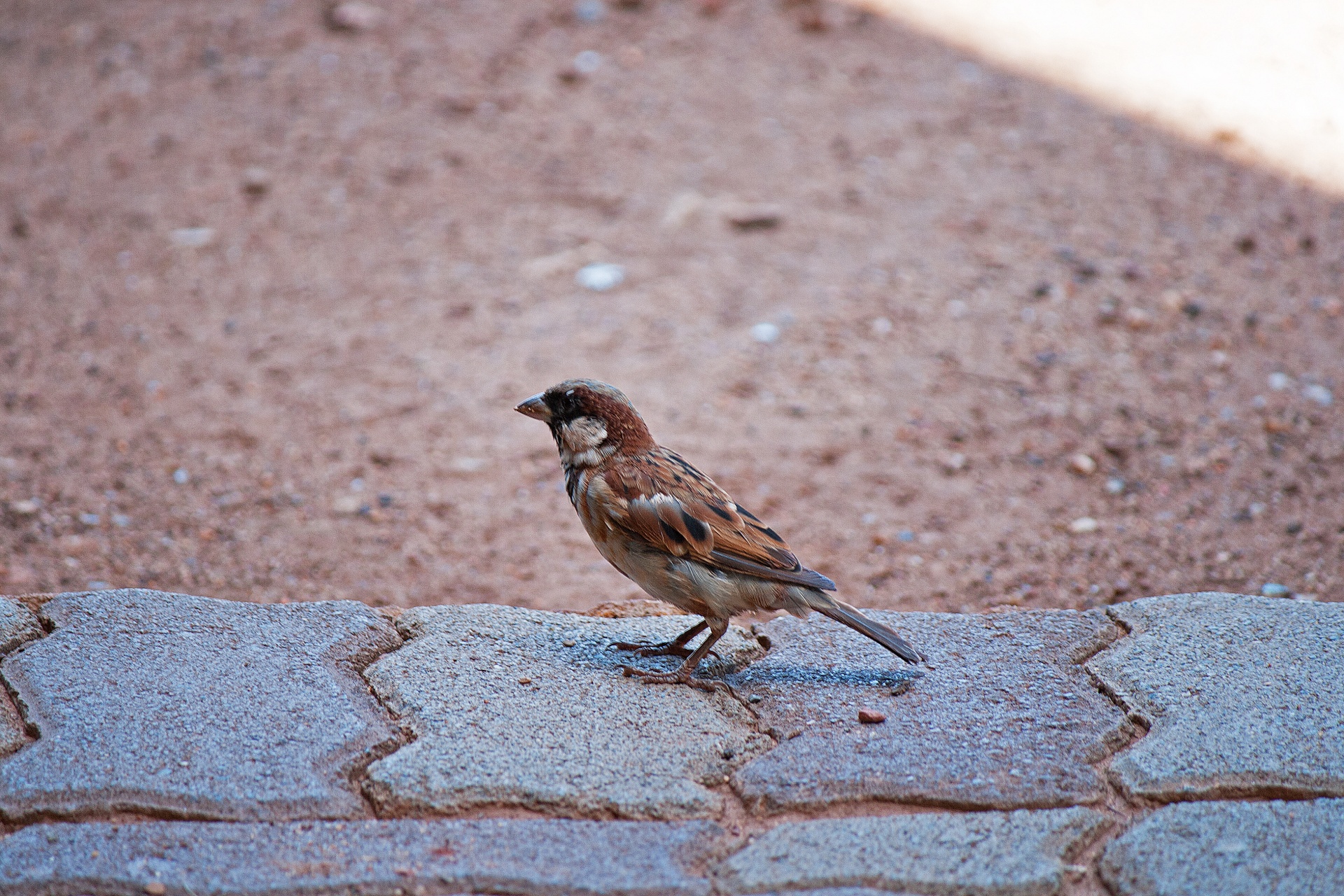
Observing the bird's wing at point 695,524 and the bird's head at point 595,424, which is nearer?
the bird's wing at point 695,524

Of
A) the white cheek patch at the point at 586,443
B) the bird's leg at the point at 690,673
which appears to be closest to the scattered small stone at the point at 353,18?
the white cheek patch at the point at 586,443

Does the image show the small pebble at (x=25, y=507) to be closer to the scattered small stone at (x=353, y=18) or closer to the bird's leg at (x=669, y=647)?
the bird's leg at (x=669, y=647)

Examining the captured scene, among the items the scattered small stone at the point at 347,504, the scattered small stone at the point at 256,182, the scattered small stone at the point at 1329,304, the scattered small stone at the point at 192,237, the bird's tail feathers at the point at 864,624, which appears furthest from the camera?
the scattered small stone at the point at 256,182

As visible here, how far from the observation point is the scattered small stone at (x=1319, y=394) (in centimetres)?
488

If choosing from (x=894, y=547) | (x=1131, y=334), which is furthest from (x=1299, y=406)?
(x=894, y=547)

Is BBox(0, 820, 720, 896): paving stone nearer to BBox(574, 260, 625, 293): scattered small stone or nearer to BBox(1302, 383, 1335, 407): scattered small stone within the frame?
BBox(1302, 383, 1335, 407): scattered small stone

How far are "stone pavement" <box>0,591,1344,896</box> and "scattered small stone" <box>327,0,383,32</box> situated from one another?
5610mm

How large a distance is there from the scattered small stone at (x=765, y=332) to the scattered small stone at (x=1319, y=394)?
222 centimetres

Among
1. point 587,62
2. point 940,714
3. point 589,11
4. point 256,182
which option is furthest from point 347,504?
point 589,11

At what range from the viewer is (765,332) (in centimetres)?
570

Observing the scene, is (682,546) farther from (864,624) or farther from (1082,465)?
(1082,465)

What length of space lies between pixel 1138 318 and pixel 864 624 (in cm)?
324

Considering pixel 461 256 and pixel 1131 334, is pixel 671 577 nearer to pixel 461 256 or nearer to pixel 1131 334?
pixel 1131 334

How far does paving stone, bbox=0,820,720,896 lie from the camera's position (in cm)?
222
